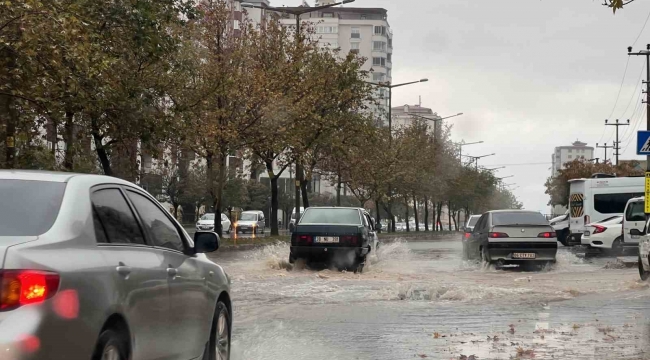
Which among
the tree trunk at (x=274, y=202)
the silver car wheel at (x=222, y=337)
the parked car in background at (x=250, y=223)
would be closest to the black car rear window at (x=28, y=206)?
the silver car wheel at (x=222, y=337)

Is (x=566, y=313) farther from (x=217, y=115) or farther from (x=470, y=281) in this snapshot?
(x=217, y=115)

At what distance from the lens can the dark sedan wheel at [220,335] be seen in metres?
7.61

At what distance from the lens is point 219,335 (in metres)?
7.82

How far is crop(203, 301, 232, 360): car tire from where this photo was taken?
24.9 ft

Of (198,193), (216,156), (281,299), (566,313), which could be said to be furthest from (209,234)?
(198,193)

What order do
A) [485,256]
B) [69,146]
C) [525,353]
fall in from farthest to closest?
1. [69,146]
2. [485,256]
3. [525,353]

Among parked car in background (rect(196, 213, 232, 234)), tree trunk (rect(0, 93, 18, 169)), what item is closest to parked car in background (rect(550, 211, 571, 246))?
parked car in background (rect(196, 213, 232, 234))

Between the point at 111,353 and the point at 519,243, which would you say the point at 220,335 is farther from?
the point at 519,243

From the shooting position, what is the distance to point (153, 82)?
32.3m

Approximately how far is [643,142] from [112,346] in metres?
21.0

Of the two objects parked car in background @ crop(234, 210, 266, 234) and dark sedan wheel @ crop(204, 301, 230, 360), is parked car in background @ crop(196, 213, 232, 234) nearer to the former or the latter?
parked car in background @ crop(234, 210, 266, 234)

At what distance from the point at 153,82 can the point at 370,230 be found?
32.5ft

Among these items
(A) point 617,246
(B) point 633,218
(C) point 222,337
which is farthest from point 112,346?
(A) point 617,246

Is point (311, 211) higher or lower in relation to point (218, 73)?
lower
